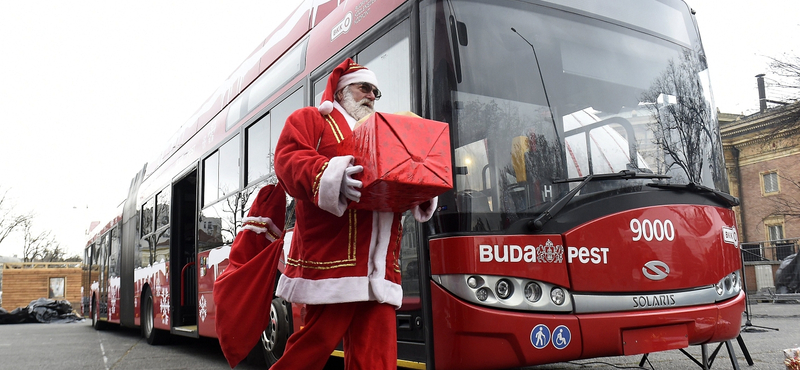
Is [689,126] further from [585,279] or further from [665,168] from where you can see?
[585,279]

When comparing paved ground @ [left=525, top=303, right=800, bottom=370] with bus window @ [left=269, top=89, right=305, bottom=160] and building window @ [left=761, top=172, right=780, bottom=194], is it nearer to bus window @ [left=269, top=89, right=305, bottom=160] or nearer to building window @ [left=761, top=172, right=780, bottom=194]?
bus window @ [left=269, top=89, right=305, bottom=160]

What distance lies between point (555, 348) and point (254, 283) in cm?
162

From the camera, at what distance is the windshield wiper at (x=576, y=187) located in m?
3.75

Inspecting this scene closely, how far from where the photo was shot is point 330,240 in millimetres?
2969

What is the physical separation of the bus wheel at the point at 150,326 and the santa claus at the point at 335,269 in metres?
8.07

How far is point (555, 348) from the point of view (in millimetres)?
3652

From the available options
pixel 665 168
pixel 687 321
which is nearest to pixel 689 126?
pixel 665 168

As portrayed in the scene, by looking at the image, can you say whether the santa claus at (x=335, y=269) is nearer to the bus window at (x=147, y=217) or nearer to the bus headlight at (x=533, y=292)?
the bus headlight at (x=533, y=292)

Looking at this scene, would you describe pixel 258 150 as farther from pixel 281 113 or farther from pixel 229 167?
pixel 229 167

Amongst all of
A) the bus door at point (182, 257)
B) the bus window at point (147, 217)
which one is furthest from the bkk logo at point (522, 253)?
the bus window at point (147, 217)

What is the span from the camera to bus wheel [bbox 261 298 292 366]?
5.41 metres

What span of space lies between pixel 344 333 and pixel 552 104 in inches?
74.6

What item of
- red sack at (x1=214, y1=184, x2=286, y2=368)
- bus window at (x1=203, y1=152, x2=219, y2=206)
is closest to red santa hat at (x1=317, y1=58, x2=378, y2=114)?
red sack at (x1=214, y1=184, x2=286, y2=368)

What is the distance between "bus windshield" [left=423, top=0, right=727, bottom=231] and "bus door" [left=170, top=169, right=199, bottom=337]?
5.73 metres
